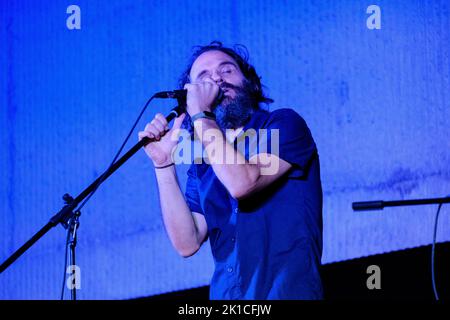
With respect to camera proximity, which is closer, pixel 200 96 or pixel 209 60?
pixel 200 96

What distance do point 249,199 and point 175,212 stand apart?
35cm

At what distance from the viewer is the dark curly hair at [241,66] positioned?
2.41m

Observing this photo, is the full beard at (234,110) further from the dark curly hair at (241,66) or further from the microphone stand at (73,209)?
the microphone stand at (73,209)

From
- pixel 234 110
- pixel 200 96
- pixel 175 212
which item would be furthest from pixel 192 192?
pixel 200 96

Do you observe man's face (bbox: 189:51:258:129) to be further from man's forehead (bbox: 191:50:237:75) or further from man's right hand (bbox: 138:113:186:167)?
man's right hand (bbox: 138:113:186:167)

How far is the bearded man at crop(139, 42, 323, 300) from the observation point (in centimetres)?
186

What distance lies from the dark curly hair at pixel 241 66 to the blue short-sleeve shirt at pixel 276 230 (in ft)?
1.15

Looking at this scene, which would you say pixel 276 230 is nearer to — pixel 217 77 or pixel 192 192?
Answer: pixel 192 192

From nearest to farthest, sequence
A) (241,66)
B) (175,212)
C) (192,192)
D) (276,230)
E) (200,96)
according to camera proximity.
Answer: (276,230)
(200,96)
(175,212)
(192,192)
(241,66)

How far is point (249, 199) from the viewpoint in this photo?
6.41 ft

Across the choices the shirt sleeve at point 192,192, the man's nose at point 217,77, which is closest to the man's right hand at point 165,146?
the shirt sleeve at point 192,192

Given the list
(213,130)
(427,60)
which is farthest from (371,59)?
(213,130)

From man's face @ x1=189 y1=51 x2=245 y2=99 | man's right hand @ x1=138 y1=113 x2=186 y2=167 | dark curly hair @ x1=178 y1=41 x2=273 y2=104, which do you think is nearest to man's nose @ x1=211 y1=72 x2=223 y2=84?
man's face @ x1=189 y1=51 x2=245 y2=99
